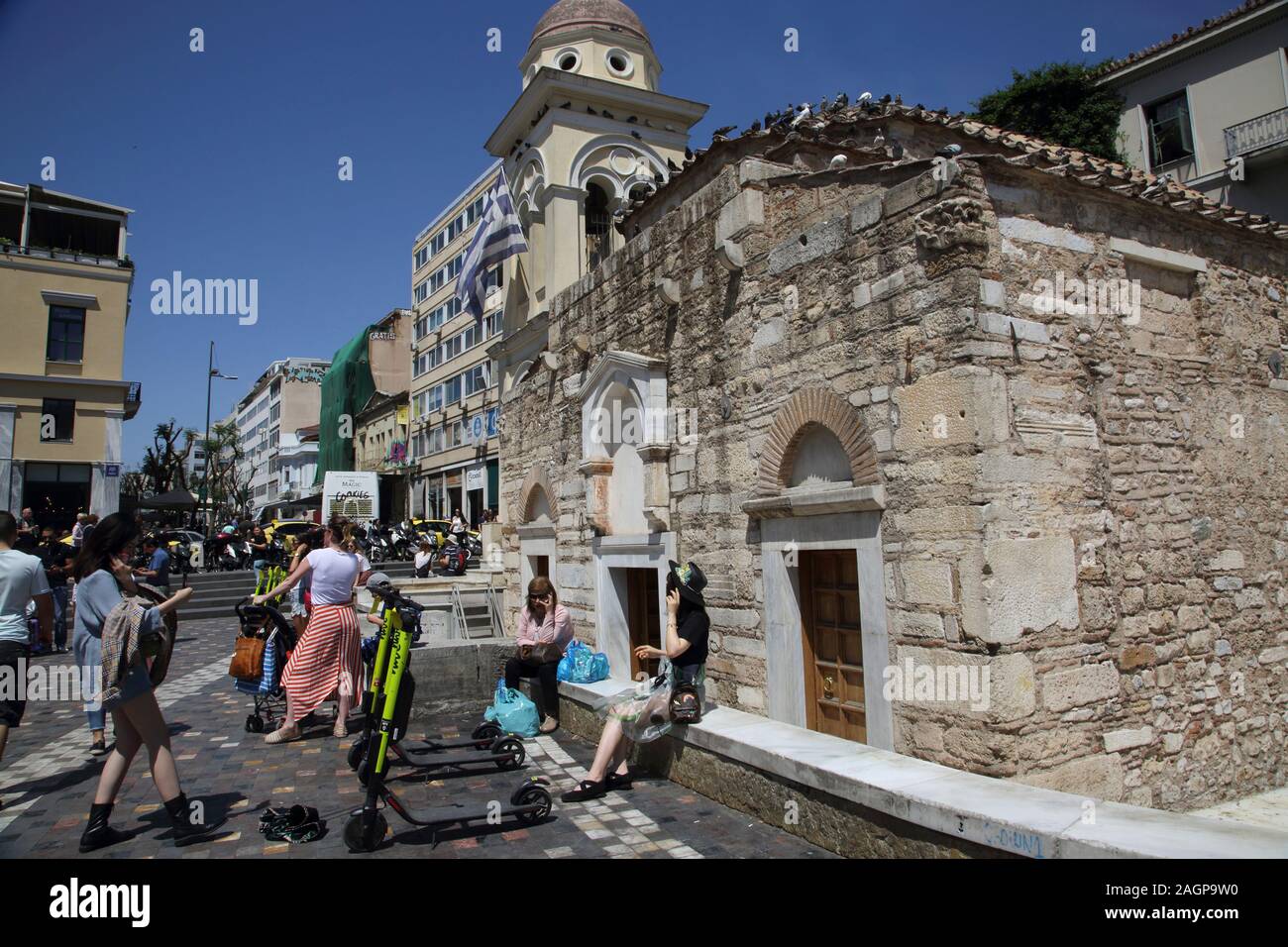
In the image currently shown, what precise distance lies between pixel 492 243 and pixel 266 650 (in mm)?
15372

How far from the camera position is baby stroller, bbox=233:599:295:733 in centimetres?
724

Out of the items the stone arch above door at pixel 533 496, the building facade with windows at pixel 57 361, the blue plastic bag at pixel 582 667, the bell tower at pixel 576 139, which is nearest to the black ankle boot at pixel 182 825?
the blue plastic bag at pixel 582 667

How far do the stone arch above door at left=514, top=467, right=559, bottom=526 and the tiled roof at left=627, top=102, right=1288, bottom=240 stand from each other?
3680 mm

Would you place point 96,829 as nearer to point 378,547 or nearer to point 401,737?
point 401,737

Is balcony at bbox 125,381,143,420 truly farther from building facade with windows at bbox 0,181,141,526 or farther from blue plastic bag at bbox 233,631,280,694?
blue plastic bag at bbox 233,631,280,694

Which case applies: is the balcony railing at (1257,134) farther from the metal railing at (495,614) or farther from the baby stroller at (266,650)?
the baby stroller at (266,650)

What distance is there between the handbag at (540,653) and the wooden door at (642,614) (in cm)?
101

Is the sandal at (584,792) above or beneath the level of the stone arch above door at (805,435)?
beneath

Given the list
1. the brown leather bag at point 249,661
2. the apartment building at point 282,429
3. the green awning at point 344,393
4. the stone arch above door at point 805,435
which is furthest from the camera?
the apartment building at point 282,429

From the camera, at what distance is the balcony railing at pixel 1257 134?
15531mm

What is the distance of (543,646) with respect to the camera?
25.1 feet
